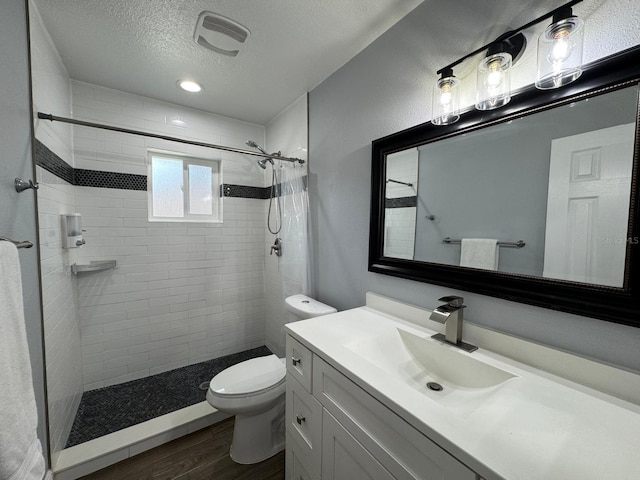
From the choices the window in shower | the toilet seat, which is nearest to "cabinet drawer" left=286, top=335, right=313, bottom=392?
the toilet seat

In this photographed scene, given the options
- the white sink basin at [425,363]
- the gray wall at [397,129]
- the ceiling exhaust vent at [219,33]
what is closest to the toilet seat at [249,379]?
the gray wall at [397,129]

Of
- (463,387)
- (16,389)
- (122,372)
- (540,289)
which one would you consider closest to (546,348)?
(540,289)

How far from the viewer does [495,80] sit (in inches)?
37.1

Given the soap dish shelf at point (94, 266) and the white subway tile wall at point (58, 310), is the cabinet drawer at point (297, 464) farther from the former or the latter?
the soap dish shelf at point (94, 266)

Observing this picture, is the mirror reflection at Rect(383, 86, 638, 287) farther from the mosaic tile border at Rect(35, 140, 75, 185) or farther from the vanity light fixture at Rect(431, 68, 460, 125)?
the mosaic tile border at Rect(35, 140, 75, 185)

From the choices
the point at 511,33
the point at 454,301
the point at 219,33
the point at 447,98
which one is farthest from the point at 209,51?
the point at 454,301

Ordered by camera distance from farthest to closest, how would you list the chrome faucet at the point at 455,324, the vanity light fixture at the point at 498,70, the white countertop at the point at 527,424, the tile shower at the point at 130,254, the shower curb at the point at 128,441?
1. the tile shower at the point at 130,254
2. the shower curb at the point at 128,441
3. the chrome faucet at the point at 455,324
4. the vanity light fixture at the point at 498,70
5. the white countertop at the point at 527,424

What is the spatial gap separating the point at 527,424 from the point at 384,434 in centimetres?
36

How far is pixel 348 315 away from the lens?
137 centimetres

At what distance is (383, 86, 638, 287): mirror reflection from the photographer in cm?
74

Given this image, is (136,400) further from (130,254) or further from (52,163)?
(52,163)

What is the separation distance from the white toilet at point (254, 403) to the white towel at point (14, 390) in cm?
84

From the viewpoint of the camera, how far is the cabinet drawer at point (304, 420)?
1.01 metres

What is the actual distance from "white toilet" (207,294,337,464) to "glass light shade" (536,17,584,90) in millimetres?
1451
